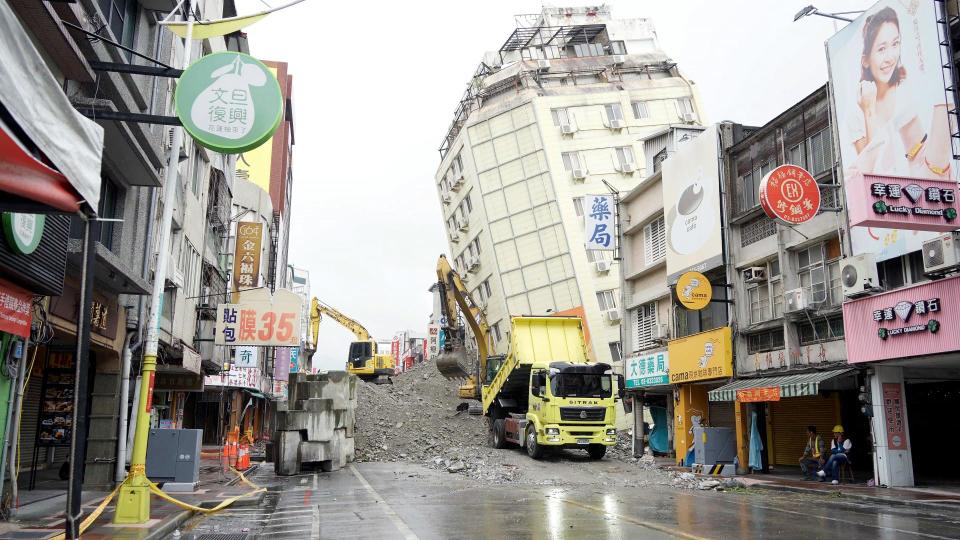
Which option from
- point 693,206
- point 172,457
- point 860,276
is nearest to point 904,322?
point 860,276

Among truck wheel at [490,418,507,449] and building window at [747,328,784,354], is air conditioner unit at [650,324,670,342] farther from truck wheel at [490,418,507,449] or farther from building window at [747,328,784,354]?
truck wheel at [490,418,507,449]

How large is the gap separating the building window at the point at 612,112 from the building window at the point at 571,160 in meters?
4.02

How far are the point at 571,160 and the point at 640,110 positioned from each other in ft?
23.0

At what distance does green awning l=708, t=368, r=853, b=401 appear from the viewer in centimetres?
1997

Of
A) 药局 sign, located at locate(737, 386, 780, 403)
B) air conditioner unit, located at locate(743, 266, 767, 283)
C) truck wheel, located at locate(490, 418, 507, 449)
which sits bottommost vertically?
truck wheel, located at locate(490, 418, 507, 449)

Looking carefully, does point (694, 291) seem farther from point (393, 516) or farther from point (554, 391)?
point (393, 516)

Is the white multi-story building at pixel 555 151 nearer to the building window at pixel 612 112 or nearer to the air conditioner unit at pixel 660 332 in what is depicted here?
the building window at pixel 612 112

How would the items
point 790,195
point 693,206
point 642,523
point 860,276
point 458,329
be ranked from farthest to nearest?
1. point 458,329
2. point 693,206
3. point 790,195
4. point 860,276
5. point 642,523

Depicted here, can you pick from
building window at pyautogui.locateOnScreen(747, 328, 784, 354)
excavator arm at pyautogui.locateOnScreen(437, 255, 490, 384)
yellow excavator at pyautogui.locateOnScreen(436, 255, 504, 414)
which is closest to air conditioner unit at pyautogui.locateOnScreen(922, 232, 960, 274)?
building window at pyautogui.locateOnScreen(747, 328, 784, 354)

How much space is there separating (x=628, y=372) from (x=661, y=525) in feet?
74.0

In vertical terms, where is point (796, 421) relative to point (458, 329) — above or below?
below

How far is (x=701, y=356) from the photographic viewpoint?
2689 cm

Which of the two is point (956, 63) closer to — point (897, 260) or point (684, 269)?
point (897, 260)

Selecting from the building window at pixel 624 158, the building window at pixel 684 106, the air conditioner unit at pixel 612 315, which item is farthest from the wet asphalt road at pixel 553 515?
the building window at pixel 684 106
